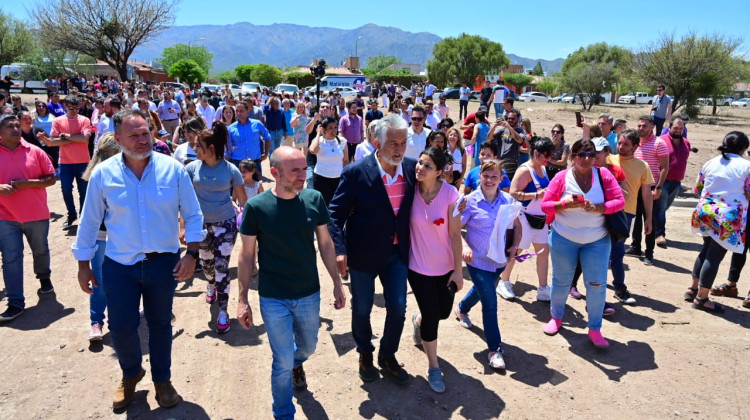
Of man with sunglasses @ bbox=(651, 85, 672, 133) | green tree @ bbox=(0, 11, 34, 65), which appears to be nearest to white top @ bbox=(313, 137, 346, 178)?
man with sunglasses @ bbox=(651, 85, 672, 133)

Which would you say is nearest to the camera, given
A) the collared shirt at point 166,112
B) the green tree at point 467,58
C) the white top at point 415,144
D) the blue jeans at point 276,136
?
the white top at point 415,144

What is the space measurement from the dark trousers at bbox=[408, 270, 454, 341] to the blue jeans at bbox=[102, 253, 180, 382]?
1756 millimetres

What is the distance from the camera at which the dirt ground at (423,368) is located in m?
3.55

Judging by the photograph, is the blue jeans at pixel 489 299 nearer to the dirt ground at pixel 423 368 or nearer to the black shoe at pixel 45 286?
the dirt ground at pixel 423 368

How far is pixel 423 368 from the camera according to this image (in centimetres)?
408

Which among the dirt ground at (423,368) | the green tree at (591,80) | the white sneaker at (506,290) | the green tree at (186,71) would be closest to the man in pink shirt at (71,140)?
the dirt ground at (423,368)

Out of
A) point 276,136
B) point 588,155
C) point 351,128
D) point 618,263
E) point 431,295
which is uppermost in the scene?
point 351,128

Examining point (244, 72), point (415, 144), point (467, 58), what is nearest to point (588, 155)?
point (415, 144)

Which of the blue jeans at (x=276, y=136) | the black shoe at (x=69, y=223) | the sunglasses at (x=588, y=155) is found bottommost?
the black shoe at (x=69, y=223)

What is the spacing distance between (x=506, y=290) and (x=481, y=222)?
1.91m

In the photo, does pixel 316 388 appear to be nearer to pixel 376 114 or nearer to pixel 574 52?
pixel 376 114

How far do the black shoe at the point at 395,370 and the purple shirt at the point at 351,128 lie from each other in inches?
Answer: 280

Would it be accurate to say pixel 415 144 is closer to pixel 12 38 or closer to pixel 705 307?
pixel 705 307

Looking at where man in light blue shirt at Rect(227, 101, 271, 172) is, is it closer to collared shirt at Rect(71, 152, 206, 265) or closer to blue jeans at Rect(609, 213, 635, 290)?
collared shirt at Rect(71, 152, 206, 265)
